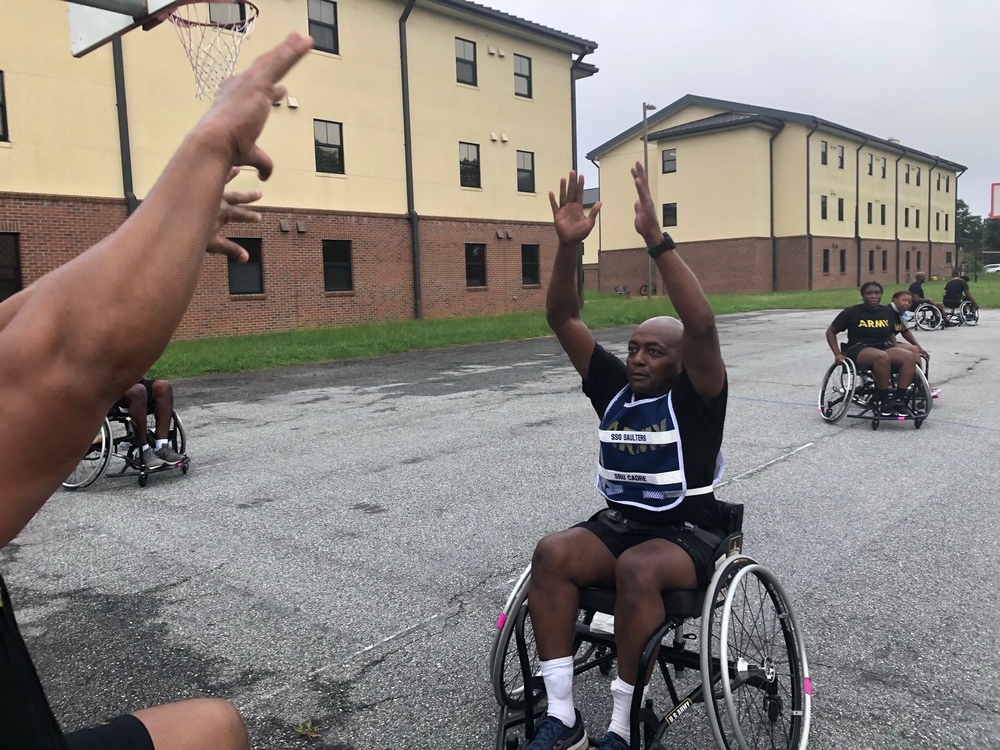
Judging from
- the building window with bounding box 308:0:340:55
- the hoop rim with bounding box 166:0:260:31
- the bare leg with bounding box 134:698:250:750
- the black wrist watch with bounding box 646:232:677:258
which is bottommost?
the bare leg with bounding box 134:698:250:750

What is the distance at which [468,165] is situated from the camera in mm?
25812

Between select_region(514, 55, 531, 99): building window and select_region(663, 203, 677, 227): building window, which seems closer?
select_region(514, 55, 531, 99): building window

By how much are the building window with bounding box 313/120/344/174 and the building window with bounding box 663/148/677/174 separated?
27.1 meters

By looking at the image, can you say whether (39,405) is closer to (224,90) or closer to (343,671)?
(224,90)

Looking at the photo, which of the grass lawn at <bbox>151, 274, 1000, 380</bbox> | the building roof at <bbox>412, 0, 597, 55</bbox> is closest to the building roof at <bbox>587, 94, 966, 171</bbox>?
the building roof at <bbox>412, 0, 597, 55</bbox>

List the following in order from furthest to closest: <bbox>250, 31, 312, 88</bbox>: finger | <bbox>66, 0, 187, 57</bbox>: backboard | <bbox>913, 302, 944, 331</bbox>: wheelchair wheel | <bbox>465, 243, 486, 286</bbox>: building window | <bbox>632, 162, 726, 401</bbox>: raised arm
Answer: <bbox>465, 243, 486, 286</bbox>: building window
<bbox>913, 302, 944, 331</bbox>: wheelchair wheel
<bbox>66, 0, 187, 57</bbox>: backboard
<bbox>632, 162, 726, 401</bbox>: raised arm
<bbox>250, 31, 312, 88</bbox>: finger

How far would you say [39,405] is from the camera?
997 mm

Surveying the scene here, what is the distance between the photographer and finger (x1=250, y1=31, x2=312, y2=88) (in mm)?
1219

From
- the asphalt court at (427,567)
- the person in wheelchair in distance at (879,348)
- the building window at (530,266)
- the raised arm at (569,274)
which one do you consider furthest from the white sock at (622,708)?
the building window at (530,266)

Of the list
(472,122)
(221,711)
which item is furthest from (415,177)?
(221,711)

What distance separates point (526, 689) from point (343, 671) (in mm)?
1040

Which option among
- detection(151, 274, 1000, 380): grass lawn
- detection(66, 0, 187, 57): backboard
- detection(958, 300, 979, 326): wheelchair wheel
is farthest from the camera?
detection(958, 300, 979, 326): wheelchair wheel

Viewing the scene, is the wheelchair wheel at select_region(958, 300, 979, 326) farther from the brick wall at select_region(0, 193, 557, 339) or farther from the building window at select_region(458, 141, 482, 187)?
the building window at select_region(458, 141, 482, 187)

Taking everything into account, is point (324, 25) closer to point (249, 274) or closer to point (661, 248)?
point (249, 274)
